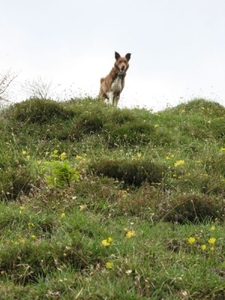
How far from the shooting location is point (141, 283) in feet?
11.0

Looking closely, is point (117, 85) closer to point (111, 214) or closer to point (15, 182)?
point (15, 182)

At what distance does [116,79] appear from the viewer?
12.9 m

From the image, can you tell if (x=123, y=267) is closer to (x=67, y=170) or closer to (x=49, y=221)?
(x=49, y=221)

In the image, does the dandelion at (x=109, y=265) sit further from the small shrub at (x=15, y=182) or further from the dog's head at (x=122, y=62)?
the dog's head at (x=122, y=62)

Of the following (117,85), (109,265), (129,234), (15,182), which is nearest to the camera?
→ (109,265)

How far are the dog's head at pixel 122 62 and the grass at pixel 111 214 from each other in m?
4.41

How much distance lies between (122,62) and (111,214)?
8.60 metres

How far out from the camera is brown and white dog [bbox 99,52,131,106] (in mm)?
12852

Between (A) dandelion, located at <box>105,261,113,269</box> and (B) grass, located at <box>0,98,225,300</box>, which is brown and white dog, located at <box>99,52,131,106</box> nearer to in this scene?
(B) grass, located at <box>0,98,225,300</box>

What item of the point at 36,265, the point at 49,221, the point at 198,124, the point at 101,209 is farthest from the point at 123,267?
A: the point at 198,124

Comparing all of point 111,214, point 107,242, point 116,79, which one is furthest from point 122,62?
point 107,242

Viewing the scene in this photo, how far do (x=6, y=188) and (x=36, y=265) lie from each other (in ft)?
6.08

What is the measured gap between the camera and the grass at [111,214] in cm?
338

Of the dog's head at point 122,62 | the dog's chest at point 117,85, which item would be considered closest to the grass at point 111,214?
the dog's chest at point 117,85
